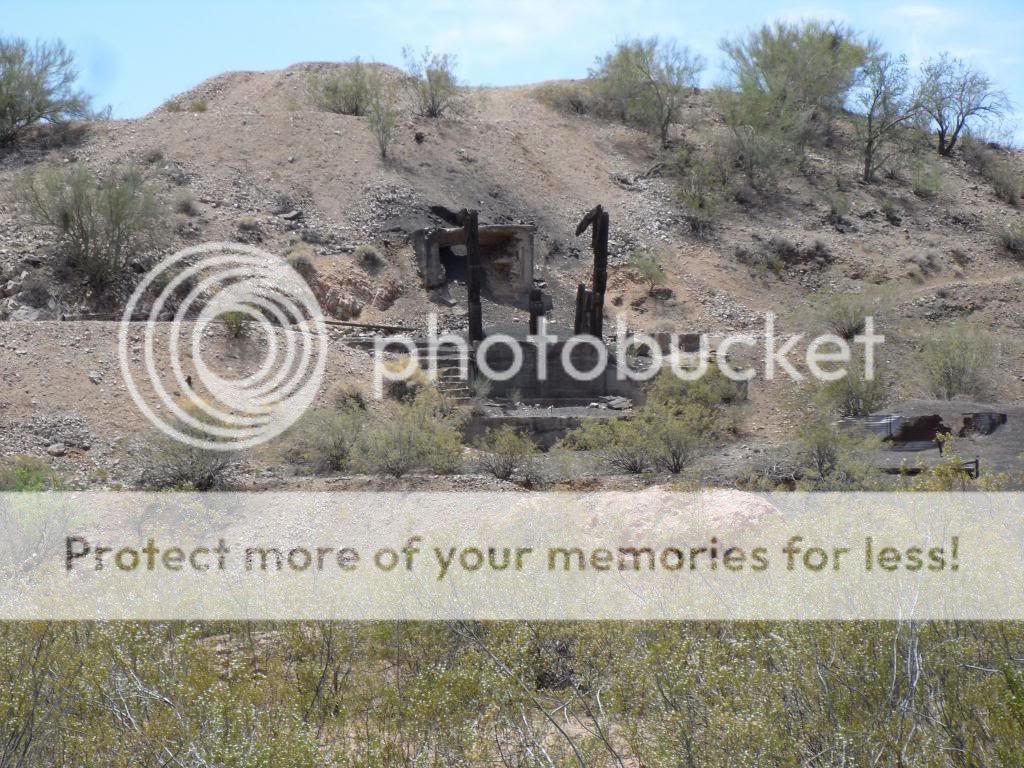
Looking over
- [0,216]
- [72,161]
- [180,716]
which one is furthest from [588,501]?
[72,161]

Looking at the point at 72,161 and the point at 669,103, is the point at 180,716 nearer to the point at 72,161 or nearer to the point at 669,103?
the point at 72,161

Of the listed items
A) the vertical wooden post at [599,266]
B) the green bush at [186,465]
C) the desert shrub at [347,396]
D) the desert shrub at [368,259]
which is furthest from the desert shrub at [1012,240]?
the green bush at [186,465]

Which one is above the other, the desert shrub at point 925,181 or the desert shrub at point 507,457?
the desert shrub at point 925,181

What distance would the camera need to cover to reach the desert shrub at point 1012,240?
37.8m

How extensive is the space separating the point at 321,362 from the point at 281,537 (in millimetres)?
9811

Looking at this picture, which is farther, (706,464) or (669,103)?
(669,103)

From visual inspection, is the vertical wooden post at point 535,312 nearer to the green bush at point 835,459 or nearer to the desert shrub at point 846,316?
the desert shrub at point 846,316

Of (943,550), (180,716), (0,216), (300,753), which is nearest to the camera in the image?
(300,753)

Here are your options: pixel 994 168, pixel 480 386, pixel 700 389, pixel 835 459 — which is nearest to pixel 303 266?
pixel 480 386

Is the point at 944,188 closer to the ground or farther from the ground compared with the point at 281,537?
farther from the ground

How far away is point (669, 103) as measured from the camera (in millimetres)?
44062

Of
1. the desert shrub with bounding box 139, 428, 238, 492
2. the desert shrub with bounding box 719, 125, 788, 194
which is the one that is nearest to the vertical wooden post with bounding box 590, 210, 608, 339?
the desert shrub with bounding box 139, 428, 238, 492

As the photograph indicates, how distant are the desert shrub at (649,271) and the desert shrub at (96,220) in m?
13.2

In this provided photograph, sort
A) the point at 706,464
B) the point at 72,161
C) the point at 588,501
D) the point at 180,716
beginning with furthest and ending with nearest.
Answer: the point at 72,161, the point at 706,464, the point at 588,501, the point at 180,716
